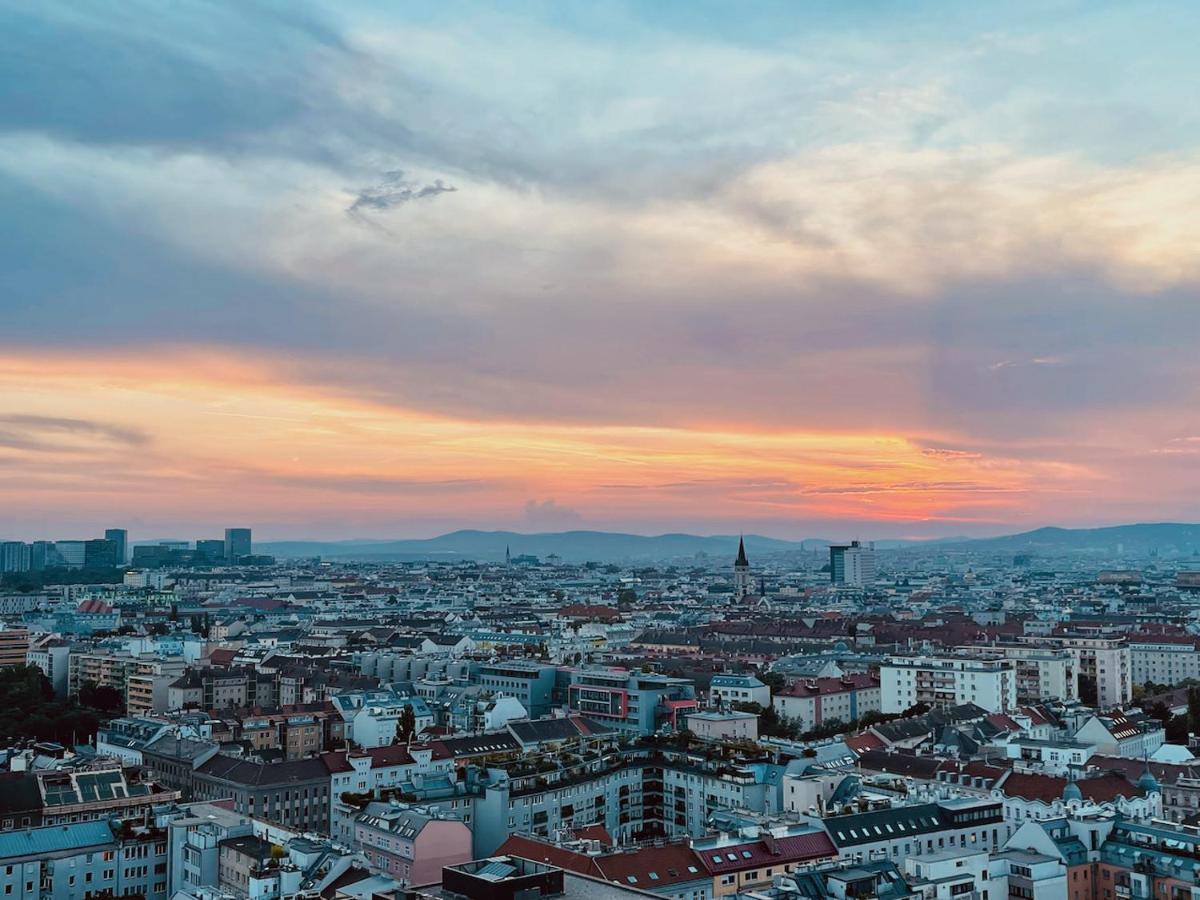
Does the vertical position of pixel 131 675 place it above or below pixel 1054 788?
below

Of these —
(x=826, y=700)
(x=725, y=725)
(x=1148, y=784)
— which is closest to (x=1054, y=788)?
(x=1148, y=784)

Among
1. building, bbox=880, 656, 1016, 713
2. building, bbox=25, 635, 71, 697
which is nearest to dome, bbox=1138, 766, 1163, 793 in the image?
building, bbox=880, 656, 1016, 713

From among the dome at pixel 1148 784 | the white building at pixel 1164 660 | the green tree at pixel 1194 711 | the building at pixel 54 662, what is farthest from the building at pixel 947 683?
the building at pixel 54 662

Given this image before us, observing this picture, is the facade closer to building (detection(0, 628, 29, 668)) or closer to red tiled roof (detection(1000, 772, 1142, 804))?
red tiled roof (detection(1000, 772, 1142, 804))

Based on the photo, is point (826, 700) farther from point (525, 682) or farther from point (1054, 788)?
point (1054, 788)

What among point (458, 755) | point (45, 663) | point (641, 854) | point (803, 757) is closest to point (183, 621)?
point (45, 663)

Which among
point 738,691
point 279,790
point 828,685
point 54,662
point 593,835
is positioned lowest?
point 279,790
